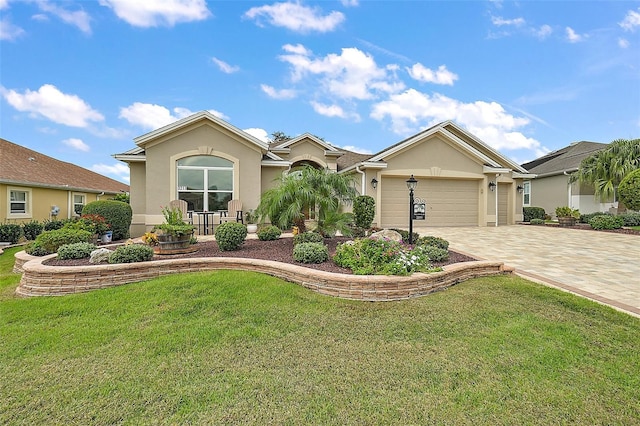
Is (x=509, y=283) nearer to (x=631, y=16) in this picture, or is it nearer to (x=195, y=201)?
(x=195, y=201)

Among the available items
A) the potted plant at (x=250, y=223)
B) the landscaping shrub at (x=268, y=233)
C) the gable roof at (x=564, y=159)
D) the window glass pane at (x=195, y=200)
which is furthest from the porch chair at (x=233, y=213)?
the gable roof at (x=564, y=159)

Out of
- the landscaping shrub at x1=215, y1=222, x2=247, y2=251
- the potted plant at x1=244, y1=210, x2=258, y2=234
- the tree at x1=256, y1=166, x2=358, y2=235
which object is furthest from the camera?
the potted plant at x1=244, y1=210, x2=258, y2=234

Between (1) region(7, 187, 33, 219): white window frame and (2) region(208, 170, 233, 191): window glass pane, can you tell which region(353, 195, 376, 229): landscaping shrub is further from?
(1) region(7, 187, 33, 219): white window frame

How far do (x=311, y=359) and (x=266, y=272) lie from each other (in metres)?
2.82

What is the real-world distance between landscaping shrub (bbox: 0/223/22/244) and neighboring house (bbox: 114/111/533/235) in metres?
4.04

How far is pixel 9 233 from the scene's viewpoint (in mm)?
11258

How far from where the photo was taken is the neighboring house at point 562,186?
20531 mm

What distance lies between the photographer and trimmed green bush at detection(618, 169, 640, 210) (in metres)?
14.3

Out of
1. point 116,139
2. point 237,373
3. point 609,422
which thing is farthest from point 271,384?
point 116,139

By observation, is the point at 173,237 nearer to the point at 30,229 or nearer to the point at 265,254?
the point at 265,254

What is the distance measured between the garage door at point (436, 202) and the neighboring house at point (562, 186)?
10837 mm

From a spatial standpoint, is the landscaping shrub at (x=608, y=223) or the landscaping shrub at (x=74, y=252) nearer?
the landscaping shrub at (x=74, y=252)

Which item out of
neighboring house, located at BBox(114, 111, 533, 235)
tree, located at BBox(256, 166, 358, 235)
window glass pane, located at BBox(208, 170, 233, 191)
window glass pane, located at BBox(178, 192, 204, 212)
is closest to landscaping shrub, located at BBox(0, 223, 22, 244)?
neighboring house, located at BBox(114, 111, 533, 235)

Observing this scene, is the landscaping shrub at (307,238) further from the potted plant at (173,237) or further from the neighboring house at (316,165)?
the neighboring house at (316,165)
